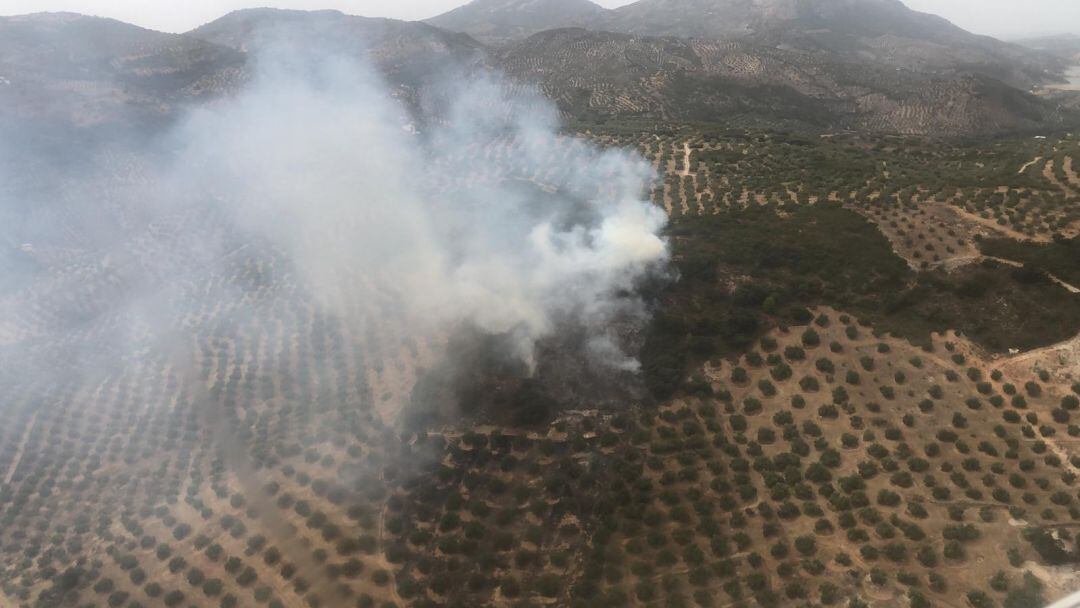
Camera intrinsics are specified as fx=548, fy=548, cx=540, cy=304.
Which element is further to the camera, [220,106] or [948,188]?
[220,106]

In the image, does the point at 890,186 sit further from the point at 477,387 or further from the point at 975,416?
the point at 477,387

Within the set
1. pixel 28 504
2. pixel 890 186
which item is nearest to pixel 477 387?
pixel 28 504

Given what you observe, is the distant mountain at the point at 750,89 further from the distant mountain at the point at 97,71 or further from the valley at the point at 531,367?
the distant mountain at the point at 97,71

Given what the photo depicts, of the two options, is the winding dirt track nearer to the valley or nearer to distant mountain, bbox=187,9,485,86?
the valley

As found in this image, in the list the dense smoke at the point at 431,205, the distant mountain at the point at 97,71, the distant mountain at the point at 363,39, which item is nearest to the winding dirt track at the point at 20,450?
the dense smoke at the point at 431,205

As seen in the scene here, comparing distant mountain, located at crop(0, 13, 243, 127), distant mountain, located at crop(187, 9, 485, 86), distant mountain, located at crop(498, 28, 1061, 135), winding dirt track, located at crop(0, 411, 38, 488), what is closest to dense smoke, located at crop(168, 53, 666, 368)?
distant mountain, located at crop(0, 13, 243, 127)

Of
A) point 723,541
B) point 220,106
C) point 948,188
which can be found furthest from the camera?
point 220,106
